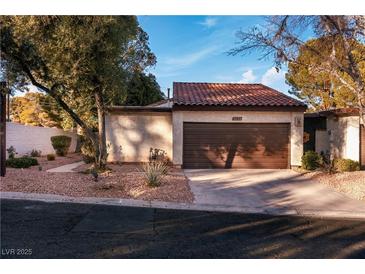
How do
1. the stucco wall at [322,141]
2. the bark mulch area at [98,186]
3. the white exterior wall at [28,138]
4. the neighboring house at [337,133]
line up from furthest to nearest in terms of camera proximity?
1. the stucco wall at [322,141]
2. the white exterior wall at [28,138]
3. the neighboring house at [337,133]
4. the bark mulch area at [98,186]

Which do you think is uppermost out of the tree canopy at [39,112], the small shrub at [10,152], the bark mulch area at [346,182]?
the tree canopy at [39,112]

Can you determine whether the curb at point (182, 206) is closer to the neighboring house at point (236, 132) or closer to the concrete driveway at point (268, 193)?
the concrete driveway at point (268, 193)

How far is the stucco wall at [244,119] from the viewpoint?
48.5 feet

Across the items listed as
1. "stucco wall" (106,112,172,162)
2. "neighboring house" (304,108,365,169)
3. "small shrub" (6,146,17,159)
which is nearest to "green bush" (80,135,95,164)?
"stucco wall" (106,112,172,162)

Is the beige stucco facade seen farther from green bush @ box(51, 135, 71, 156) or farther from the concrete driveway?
green bush @ box(51, 135, 71, 156)

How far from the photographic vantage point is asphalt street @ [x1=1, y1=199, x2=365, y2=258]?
4.91 m

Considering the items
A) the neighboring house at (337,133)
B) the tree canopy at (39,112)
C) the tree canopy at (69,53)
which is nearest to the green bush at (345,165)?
the neighboring house at (337,133)

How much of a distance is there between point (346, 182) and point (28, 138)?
1582 centimetres

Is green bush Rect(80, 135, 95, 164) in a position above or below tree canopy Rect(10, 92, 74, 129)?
below

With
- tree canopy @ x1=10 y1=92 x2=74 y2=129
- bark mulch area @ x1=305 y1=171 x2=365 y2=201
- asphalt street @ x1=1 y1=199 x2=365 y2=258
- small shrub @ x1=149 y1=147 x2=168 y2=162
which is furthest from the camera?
tree canopy @ x1=10 y1=92 x2=74 y2=129

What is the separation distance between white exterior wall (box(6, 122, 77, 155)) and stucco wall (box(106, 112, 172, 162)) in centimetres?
499

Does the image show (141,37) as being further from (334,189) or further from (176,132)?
(334,189)

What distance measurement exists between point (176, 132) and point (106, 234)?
9.37 m

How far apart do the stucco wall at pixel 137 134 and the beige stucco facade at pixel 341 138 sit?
8405mm
